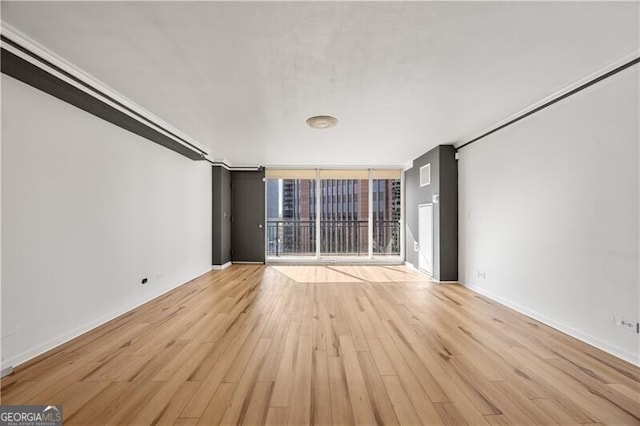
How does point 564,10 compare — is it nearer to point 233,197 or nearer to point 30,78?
point 30,78

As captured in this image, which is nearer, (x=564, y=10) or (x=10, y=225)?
(x=564, y=10)

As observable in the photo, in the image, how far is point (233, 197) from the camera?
7.53 m

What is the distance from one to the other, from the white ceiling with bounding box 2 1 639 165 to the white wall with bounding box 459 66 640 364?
411 millimetres

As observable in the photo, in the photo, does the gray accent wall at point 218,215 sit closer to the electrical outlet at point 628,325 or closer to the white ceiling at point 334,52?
the white ceiling at point 334,52

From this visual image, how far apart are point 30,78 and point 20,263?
148 cm

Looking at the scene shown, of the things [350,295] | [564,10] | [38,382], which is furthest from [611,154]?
[38,382]

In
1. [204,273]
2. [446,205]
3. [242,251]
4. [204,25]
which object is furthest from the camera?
[242,251]

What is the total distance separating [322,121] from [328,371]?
2.86 metres

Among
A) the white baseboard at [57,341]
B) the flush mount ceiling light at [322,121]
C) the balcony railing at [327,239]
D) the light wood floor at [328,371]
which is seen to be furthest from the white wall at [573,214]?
the white baseboard at [57,341]

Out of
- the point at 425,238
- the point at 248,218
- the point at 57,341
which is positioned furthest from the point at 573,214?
the point at 248,218

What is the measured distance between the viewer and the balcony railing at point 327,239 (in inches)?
317

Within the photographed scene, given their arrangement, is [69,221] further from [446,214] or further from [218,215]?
[446,214]

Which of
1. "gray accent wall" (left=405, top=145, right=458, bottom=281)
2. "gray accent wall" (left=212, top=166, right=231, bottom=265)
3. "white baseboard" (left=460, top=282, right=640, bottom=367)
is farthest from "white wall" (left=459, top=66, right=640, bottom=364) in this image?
"gray accent wall" (left=212, top=166, right=231, bottom=265)

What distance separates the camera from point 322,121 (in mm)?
3727
